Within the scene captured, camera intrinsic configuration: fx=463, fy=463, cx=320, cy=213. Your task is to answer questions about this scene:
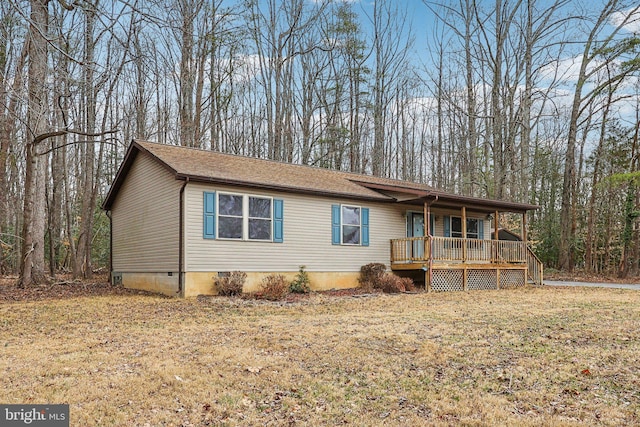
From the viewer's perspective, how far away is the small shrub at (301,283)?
13.9 m

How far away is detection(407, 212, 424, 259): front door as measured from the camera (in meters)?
17.2

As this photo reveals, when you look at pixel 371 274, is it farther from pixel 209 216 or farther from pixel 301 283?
pixel 209 216

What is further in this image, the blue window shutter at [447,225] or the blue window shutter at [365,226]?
the blue window shutter at [447,225]

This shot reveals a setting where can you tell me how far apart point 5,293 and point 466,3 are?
26.3 metres

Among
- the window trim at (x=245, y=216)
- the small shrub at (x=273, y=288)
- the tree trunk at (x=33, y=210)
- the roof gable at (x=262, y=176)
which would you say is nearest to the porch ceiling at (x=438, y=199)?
the roof gable at (x=262, y=176)

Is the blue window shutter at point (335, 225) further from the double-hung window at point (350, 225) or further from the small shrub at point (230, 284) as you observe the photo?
the small shrub at point (230, 284)

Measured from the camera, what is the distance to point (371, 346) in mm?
6480

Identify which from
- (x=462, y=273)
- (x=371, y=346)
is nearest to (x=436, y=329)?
(x=371, y=346)

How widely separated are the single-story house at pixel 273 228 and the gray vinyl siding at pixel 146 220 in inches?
1.3

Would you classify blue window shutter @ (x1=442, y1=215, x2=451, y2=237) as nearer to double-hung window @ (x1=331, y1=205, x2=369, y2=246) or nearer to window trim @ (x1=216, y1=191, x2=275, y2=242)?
double-hung window @ (x1=331, y1=205, x2=369, y2=246)

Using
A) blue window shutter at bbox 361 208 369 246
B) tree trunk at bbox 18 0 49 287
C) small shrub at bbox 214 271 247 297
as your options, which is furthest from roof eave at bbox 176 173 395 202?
tree trunk at bbox 18 0 49 287

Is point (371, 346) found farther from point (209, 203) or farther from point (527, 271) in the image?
point (527, 271)

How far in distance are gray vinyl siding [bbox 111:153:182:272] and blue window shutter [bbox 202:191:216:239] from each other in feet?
2.38

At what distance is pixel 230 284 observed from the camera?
40.8 ft
